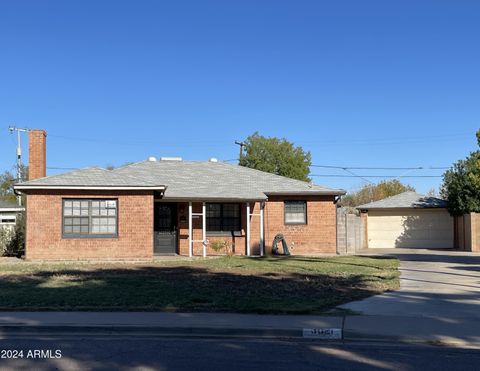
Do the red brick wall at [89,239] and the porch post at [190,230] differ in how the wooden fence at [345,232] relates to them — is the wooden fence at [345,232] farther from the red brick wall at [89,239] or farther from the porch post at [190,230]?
the red brick wall at [89,239]

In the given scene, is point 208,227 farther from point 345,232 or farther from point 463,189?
point 463,189

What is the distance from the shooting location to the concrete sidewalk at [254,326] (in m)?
8.98

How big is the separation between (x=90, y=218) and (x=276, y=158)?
3032 cm

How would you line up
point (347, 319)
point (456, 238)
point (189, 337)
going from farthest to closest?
point (456, 238), point (347, 319), point (189, 337)

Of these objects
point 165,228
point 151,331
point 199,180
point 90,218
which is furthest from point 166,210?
point 151,331

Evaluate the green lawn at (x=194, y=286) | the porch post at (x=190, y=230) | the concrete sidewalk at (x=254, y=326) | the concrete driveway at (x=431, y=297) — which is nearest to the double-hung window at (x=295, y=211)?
the porch post at (x=190, y=230)

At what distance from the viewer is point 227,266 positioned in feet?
65.0

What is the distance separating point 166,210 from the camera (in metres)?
26.2

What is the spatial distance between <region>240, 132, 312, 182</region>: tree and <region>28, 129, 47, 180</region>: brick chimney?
2669cm

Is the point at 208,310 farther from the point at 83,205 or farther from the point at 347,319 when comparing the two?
the point at 83,205

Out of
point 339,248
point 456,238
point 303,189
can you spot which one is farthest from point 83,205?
point 456,238

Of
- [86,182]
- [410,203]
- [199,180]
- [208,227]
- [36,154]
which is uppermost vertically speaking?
[36,154]

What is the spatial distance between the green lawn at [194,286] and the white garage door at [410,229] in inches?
592

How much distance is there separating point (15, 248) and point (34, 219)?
14.4 feet
